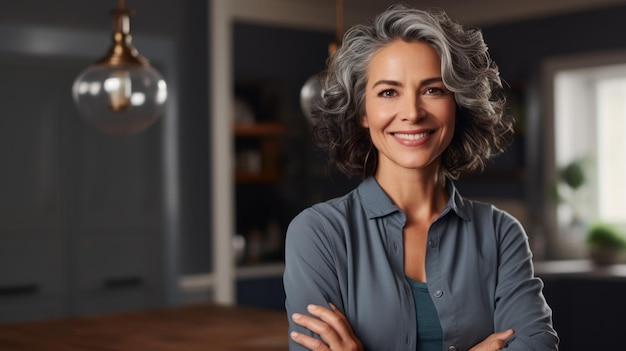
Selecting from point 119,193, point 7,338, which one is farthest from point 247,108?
point 7,338

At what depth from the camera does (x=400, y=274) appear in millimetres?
1862

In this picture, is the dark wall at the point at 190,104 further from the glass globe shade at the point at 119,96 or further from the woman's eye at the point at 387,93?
the woman's eye at the point at 387,93

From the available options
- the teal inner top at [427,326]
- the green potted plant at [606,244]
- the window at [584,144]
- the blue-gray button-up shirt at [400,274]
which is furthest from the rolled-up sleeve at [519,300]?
the window at [584,144]

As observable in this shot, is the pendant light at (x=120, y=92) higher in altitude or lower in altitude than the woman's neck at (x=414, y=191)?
higher

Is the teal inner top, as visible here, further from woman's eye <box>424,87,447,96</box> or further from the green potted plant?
the green potted plant

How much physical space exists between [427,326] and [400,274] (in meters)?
0.11

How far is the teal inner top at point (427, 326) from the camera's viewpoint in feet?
6.02

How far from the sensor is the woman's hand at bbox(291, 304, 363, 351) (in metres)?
1.78

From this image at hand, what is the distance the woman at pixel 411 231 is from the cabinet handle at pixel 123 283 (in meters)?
3.61

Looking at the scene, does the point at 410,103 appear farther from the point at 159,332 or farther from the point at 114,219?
the point at 114,219

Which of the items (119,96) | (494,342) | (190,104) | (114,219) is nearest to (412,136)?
(494,342)

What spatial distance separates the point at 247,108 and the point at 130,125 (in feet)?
12.1

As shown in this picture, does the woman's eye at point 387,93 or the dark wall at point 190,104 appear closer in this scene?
the woman's eye at point 387,93

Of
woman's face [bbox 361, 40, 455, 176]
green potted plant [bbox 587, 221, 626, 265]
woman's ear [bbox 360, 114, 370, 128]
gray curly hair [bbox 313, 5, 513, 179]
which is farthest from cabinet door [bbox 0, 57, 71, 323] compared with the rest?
woman's face [bbox 361, 40, 455, 176]
